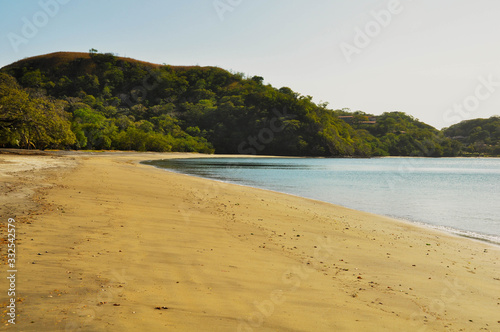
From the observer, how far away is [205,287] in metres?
4.50

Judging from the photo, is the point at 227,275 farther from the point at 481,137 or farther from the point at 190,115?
the point at 481,137

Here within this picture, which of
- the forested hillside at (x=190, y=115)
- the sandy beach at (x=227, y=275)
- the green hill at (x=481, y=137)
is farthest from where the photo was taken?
the green hill at (x=481, y=137)

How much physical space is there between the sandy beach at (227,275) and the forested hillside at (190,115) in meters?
40.8

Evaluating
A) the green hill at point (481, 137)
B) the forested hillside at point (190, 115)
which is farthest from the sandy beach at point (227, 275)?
the green hill at point (481, 137)

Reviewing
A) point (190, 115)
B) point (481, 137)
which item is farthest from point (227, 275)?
point (481, 137)

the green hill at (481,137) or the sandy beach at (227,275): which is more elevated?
the green hill at (481,137)

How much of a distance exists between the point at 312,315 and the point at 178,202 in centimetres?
855

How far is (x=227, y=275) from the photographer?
5.04 metres

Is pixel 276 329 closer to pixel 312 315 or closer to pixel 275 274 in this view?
pixel 312 315

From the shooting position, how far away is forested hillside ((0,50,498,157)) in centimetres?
8675

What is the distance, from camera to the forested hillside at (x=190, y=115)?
86.8 meters

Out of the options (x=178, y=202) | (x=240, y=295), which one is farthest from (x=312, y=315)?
(x=178, y=202)

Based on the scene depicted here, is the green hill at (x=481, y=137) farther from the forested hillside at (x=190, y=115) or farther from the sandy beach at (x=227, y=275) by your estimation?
the sandy beach at (x=227, y=275)

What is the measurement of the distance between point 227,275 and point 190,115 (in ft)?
414
